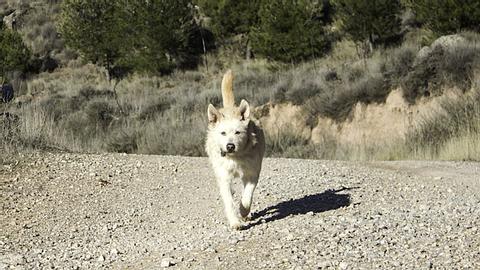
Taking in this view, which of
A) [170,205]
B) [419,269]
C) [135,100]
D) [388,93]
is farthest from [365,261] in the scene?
[135,100]

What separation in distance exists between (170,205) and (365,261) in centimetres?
360

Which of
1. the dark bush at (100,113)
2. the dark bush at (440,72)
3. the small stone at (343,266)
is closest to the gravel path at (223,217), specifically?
the small stone at (343,266)

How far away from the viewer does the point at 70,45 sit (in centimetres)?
4681

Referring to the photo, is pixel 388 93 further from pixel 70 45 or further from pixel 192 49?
pixel 70 45

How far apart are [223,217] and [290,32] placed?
28424 millimetres

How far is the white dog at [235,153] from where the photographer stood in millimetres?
6887

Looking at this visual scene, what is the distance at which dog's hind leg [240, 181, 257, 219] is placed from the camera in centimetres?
703

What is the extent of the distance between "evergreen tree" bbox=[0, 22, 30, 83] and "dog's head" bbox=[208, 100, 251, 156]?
35.3 metres

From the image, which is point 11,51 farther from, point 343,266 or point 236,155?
point 343,266

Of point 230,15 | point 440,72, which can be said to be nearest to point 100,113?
point 440,72

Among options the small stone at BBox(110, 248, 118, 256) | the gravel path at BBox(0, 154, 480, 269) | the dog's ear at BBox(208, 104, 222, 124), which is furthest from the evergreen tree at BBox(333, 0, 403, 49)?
the small stone at BBox(110, 248, 118, 256)

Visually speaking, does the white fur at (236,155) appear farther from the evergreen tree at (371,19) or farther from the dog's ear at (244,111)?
the evergreen tree at (371,19)

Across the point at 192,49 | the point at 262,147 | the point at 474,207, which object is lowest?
the point at 192,49

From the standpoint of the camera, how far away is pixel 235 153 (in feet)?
22.5
